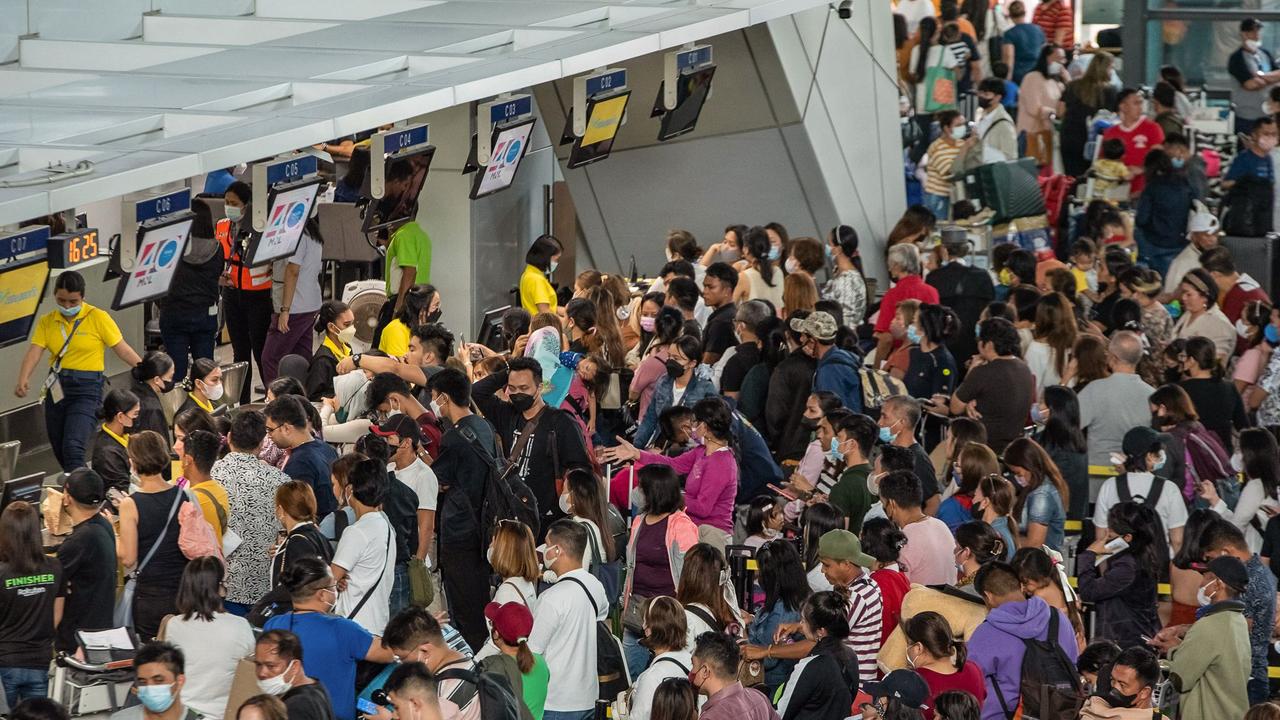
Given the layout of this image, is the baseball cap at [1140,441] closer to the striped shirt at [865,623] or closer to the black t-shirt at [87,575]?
the striped shirt at [865,623]

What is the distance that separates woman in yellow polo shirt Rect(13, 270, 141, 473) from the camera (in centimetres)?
1134

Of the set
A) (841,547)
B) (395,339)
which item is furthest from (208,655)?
(395,339)

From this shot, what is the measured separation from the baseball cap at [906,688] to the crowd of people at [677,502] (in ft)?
0.05

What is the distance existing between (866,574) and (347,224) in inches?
Answer: 338

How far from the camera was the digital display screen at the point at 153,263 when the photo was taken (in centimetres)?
982

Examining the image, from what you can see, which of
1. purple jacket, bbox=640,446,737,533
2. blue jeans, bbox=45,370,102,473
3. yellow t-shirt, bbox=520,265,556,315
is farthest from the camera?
yellow t-shirt, bbox=520,265,556,315

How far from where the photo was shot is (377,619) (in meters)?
8.25

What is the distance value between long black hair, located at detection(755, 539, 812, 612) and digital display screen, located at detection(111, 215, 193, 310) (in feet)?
12.9

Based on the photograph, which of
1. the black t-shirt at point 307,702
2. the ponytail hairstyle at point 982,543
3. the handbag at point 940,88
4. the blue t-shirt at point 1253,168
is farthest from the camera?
the handbag at point 940,88

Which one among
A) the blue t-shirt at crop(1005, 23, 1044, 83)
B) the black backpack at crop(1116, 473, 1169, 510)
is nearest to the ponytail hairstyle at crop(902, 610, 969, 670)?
the black backpack at crop(1116, 473, 1169, 510)

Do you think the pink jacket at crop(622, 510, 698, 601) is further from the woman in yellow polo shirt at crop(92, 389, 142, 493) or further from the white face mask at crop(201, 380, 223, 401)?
the white face mask at crop(201, 380, 223, 401)

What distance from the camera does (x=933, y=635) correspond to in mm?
7172

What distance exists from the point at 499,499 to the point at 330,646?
2.11 m

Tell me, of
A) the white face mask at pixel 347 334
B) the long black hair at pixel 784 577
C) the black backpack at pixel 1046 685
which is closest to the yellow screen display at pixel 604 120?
the white face mask at pixel 347 334
